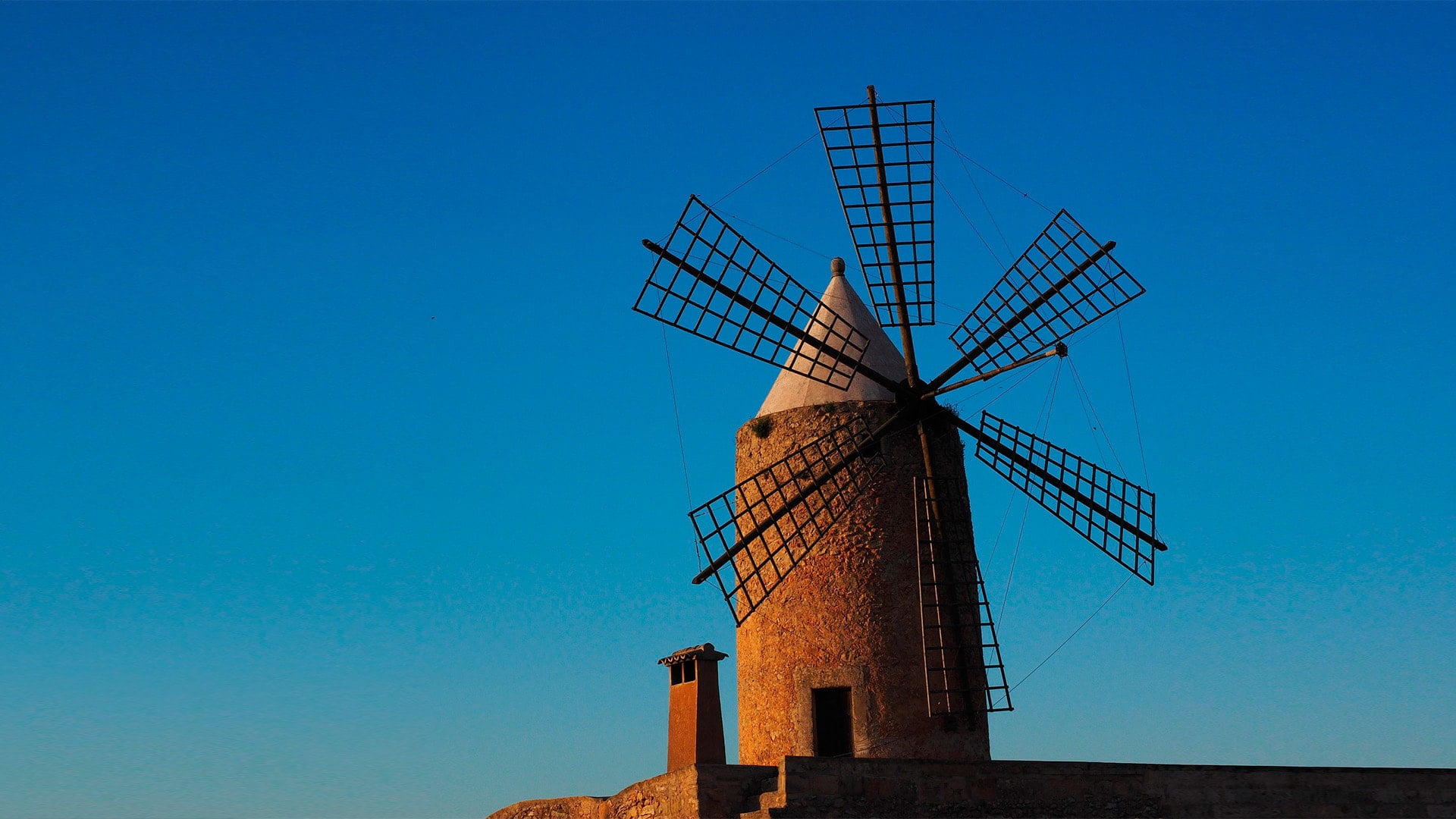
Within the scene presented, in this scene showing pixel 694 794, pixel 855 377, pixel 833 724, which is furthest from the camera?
pixel 855 377

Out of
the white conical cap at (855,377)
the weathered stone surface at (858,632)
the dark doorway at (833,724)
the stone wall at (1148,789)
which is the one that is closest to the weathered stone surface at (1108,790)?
the stone wall at (1148,789)

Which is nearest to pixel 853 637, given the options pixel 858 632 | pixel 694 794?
pixel 858 632

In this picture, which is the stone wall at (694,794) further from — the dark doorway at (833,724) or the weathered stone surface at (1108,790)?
the dark doorway at (833,724)

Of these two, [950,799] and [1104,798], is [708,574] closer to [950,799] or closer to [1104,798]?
[950,799]

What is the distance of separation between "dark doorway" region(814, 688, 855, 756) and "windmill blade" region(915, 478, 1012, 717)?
653 millimetres

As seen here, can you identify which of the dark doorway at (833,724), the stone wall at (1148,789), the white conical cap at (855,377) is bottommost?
the stone wall at (1148,789)

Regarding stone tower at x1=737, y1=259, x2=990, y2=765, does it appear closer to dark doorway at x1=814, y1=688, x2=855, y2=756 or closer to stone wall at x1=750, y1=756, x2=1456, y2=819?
dark doorway at x1=814, y1=688, x2=855, y2=756

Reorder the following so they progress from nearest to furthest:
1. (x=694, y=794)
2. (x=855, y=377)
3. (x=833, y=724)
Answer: (x=694, y=794) < (x=833, y=724) < (x=855, y=377)

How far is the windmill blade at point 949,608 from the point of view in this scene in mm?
11797

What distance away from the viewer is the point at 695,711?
1145 cm

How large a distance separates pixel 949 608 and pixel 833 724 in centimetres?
129

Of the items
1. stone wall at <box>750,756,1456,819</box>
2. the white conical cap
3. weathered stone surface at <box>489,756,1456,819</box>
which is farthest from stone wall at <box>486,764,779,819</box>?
the white conical cap

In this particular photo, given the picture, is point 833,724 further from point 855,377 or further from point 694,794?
point 855,377

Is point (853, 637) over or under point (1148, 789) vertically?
Answer: over
